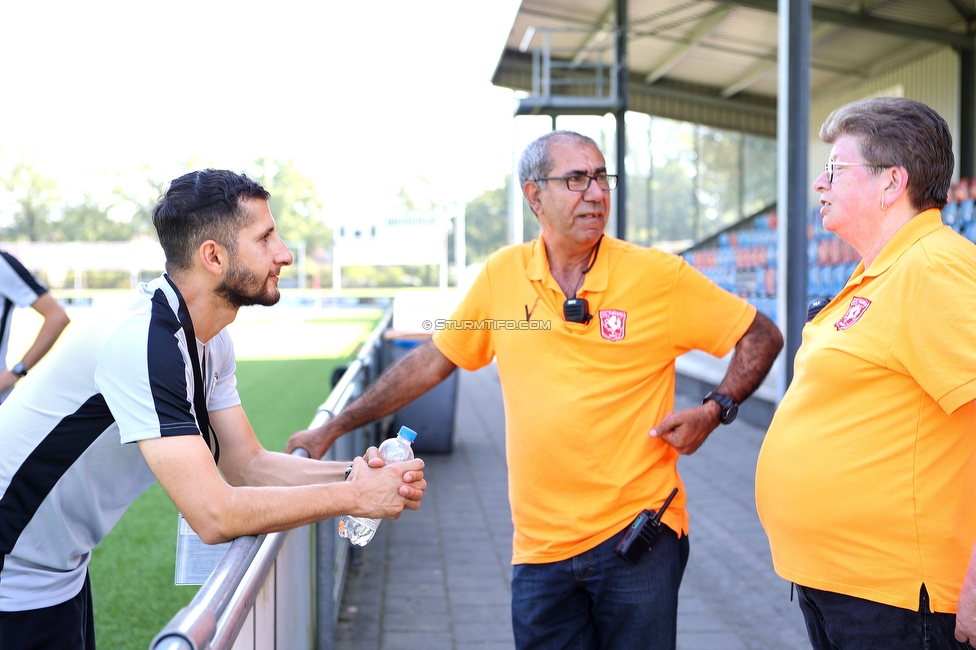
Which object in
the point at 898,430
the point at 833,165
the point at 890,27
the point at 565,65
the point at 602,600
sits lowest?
the point at 602,600

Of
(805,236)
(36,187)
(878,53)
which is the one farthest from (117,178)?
(805,236)

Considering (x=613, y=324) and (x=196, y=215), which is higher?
(x=196, y=215)

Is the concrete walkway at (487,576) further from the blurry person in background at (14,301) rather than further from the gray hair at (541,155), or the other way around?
the gray hair at (541,155)

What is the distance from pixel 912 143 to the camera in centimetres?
191

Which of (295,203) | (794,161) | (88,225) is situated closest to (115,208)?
(88,225)

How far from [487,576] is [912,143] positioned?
3.87 meters

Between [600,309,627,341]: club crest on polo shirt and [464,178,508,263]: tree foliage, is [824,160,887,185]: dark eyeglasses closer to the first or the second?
[600,309,627,341]: club crest on polo shirt

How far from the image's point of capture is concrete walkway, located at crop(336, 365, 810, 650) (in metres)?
4.20

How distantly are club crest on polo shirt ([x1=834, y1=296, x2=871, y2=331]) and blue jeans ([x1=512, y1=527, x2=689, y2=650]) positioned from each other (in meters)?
0.89

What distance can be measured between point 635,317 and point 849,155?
2.58 feet

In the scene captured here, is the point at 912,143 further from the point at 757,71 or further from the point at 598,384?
the point at 757,71

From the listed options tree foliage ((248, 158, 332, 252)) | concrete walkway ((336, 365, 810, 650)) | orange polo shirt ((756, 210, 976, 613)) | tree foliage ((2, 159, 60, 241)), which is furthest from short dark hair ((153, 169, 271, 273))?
tree foliage ((2, 159, 60, 241))

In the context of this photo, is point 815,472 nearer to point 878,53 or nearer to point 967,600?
point 967,600

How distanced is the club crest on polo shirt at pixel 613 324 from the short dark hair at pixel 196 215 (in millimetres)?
1081
